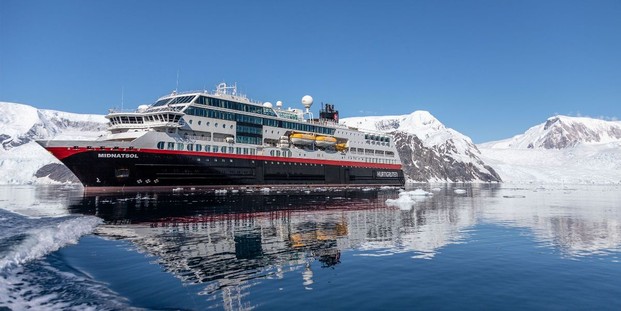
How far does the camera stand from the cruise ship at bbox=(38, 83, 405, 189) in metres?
49.3

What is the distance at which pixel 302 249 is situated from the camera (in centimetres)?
1448

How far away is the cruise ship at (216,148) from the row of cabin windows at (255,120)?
0.46 feet

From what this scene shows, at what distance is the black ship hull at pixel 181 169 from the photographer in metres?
48.5

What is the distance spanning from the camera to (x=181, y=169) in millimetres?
52688

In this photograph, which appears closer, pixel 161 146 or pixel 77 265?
pixel 77 265

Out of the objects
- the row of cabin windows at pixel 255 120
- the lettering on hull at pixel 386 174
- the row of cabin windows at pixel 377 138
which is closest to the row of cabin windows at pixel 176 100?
the row of cabin windows at pixel 255 120

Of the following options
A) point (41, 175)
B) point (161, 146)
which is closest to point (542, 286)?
point (161, 146)

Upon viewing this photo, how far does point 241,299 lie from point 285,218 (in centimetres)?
1581

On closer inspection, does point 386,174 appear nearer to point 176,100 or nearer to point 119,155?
point 176,100

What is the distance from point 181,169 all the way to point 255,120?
53.4 ft

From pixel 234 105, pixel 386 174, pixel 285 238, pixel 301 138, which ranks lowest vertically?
pixel 285 238

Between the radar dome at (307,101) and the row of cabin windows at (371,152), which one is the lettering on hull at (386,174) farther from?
the radar dome at (307,101)

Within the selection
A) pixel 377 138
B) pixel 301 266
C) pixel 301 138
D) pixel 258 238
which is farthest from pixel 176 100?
pixel 301 266

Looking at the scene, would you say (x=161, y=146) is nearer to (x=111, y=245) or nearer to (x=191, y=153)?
(x=191, y=153)
